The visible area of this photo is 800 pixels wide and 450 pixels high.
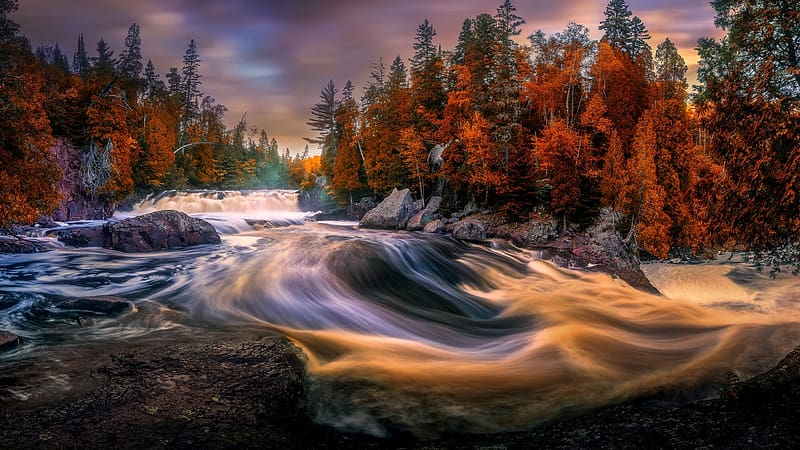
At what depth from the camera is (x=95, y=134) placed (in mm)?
23422

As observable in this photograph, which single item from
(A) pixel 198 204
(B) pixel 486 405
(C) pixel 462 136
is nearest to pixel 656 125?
(C) pixel 462 136

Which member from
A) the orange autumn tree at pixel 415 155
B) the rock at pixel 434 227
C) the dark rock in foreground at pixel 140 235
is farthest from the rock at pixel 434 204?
the dark rock in foreground at pixel 140 235

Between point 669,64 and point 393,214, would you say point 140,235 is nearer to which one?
point 393,214

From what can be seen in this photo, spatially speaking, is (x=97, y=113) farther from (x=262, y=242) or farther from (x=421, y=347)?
(x=421, y=347)

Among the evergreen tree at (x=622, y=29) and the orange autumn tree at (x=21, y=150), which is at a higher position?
the evergreen tree at (x=622, y=29)

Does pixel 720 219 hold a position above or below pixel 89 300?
above

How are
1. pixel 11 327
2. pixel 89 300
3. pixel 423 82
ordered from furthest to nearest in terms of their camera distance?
pixel 423 82 → pixel 89 300 → pixel 11 327

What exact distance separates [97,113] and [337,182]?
68.7ft

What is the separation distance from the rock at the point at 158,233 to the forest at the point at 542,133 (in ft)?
15.5

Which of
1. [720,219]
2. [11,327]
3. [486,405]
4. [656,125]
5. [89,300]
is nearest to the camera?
[486,405]

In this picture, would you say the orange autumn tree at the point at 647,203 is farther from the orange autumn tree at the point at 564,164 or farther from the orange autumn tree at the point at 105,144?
the orange autumn tree at the point at 105,144

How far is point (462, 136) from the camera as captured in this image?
29.1 metres

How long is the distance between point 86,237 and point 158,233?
2625 millimetres

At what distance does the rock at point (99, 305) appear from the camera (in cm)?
764
